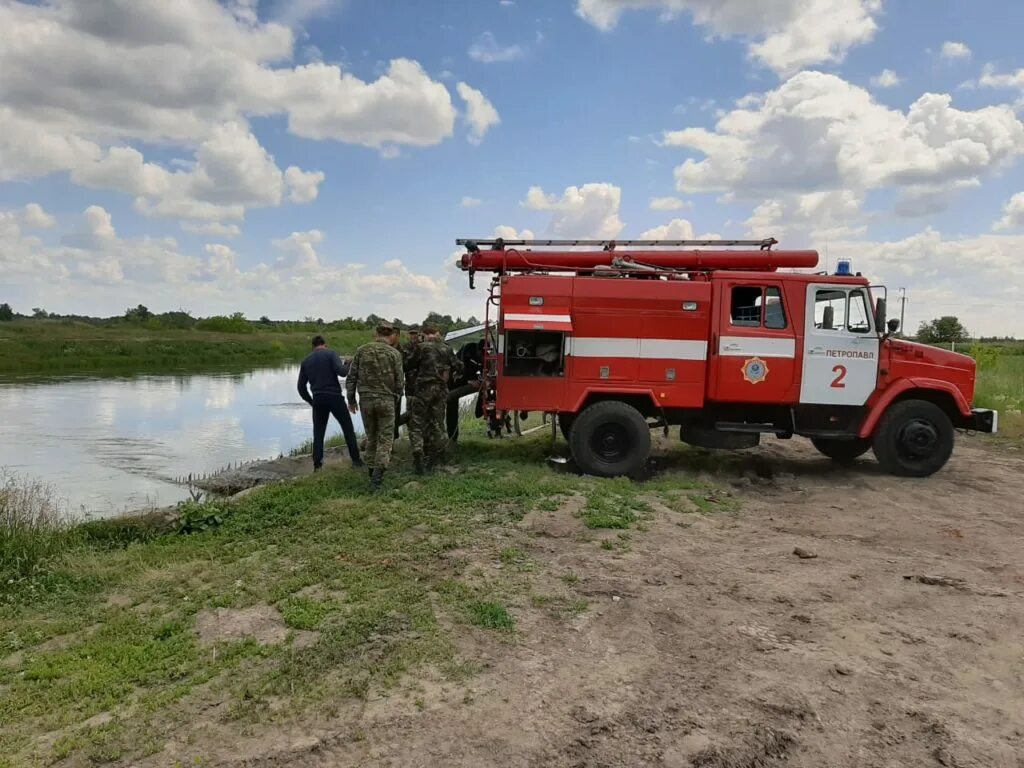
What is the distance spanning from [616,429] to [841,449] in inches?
149

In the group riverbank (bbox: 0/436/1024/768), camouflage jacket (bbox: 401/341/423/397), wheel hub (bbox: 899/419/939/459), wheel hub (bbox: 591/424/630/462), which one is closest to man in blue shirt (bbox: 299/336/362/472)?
camouflage jacket (bbox: 401/341/423/397)

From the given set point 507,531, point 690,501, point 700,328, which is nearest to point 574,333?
point 700,328

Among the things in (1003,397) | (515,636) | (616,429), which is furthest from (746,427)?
(1003,397)

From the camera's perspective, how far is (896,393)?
28.3 feet

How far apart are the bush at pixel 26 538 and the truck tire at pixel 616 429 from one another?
541cm

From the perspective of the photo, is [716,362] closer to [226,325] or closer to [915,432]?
[915,432]

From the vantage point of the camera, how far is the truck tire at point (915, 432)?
875 centimetres

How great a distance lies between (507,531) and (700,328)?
381 cm

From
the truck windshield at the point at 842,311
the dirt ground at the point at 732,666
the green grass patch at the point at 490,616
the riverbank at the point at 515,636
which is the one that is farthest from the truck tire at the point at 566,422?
the green grass patch at the point at 490,616

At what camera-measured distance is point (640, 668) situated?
3805 millimetres

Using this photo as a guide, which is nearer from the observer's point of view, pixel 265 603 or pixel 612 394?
pixel 265 603

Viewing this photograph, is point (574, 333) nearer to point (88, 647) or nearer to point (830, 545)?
point (830, 545)

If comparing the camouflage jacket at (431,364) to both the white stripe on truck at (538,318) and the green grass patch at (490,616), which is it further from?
the green grass patch at (490,616)

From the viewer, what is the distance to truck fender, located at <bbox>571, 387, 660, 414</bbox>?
8.59m
